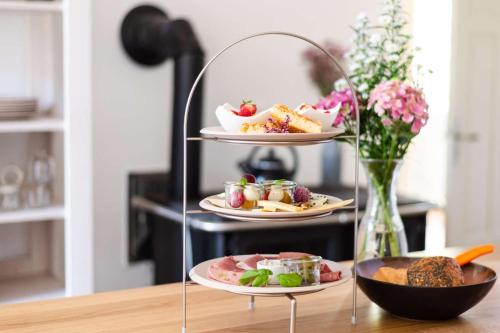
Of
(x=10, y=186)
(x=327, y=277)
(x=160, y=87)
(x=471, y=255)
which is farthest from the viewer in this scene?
(x=160, y=87)

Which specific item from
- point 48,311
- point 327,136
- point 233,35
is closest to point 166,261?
point 233,35

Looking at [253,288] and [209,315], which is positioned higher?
[253,288]

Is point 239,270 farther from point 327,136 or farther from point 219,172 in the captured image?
point 219,172

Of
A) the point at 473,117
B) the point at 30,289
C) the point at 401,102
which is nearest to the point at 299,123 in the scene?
the point at 401,102

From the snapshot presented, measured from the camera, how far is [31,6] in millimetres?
3186

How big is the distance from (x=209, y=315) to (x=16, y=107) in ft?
5.73

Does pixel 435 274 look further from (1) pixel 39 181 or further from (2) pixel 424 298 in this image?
(1) pixel 39 181

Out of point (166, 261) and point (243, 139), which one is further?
point (166, 261)

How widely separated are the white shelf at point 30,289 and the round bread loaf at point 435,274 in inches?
78.6

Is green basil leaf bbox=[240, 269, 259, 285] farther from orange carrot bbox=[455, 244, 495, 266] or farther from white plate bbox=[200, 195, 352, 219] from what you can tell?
orange carrot bbox=[455, 244, 495, 266]

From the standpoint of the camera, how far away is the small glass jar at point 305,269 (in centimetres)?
163

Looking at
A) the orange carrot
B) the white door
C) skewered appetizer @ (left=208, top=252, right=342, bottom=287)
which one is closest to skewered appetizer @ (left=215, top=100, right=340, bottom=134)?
skewered appetizer @ (left=208, top=252, right=342, bottom=287)

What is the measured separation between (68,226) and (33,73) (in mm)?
742

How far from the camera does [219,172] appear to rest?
161 inches
